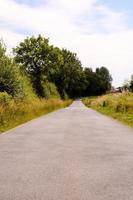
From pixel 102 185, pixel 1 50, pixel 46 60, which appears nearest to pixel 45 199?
pixel 102 185

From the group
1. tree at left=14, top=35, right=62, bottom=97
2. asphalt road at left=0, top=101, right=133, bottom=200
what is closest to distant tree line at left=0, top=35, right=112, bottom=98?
tree at left=14, top=35, right=62, bottom=97

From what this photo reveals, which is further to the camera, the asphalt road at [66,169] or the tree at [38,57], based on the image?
the tree at [38,57]

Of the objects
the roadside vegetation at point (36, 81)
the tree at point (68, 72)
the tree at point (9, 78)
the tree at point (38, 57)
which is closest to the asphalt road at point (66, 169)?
the roadside vegetation at point (36, 81)

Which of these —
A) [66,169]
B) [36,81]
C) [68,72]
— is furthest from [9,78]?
[68,72]

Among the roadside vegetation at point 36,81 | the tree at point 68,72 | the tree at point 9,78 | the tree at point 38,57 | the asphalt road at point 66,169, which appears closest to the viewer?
the asphalt road at point 66,169

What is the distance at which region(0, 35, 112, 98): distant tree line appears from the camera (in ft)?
127

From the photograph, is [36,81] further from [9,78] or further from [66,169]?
[66,169]

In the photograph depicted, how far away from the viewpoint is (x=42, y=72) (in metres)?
87.8

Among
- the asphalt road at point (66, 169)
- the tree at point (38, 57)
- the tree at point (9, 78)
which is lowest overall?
the asphalt road at point (66, 169)

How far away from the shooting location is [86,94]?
179m

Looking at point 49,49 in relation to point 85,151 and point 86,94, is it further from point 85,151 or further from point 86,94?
point 86,94

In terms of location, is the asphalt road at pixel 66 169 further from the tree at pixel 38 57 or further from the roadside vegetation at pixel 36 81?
the tree at pixel 38 57

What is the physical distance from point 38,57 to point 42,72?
10.0ft

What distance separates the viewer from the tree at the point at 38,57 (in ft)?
285
